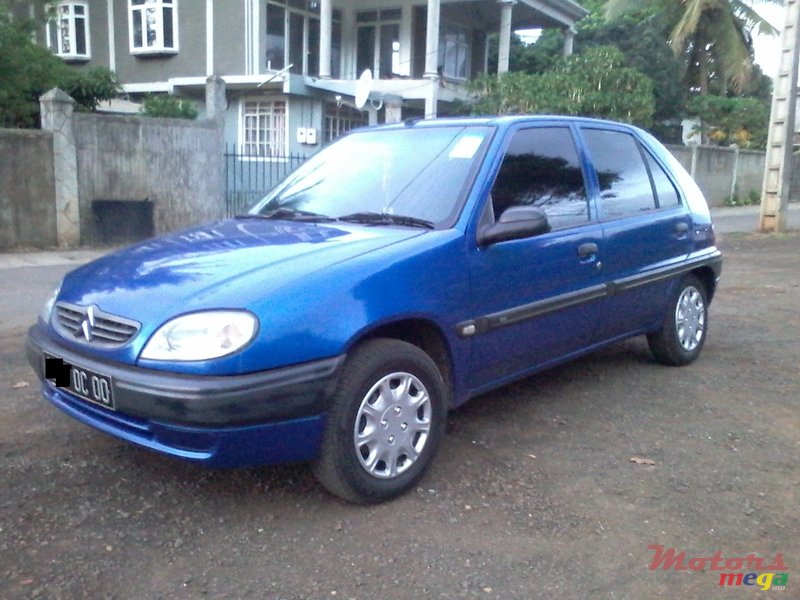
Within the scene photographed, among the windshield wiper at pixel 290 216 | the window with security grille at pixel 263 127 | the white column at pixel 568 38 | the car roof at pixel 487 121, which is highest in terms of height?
the white column at pixel 568 38

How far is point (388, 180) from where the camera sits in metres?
4.39

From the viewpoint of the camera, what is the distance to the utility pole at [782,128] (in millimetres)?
15156

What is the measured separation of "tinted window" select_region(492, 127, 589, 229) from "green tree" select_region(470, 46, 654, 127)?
1389 cm

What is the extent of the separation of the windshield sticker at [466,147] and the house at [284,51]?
15.2m

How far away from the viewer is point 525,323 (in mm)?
4242

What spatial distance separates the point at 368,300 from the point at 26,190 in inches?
371

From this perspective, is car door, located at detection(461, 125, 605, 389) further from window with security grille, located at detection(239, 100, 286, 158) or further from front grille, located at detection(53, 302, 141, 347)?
window with security grille, located at detection(239, 100, 286, 158)

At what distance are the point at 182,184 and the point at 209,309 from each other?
10215 mm

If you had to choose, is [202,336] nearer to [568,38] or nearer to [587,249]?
[587,249]

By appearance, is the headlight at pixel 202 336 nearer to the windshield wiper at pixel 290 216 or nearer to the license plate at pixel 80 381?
the license plate at pixel 80 381

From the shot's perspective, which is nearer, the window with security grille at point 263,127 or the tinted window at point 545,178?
the tinted window at point 545,178

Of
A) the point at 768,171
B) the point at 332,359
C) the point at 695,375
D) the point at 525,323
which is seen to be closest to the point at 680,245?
the point at 695,375

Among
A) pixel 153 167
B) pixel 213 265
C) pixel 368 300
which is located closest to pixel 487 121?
pixel 368 300

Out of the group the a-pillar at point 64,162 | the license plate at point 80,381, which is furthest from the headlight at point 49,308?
the a-pillar at point 64,162
